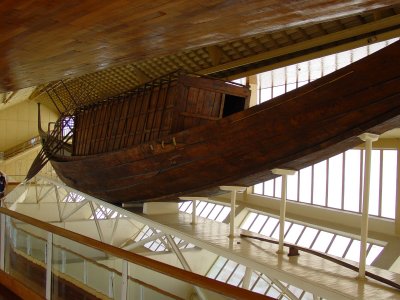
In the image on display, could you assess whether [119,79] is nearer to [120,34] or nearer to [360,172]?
[360,172]

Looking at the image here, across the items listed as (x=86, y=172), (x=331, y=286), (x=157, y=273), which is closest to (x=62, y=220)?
(x=86, y=172)

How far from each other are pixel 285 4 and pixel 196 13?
1.68ft

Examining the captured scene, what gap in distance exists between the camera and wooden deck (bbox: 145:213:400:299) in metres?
→ 3.61

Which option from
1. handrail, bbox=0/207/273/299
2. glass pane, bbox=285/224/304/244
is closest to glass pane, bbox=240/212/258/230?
glass pane, bbox=285/224/304/244

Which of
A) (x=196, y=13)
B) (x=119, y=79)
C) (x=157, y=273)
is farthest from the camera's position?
(x=119, y=79)

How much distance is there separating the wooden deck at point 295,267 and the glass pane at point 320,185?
332 inches

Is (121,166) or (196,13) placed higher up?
(196,13)

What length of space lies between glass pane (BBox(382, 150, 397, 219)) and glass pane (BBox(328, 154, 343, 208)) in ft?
5.16

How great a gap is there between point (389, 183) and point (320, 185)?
2.58 m

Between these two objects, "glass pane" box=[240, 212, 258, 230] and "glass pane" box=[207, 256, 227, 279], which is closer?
"glass pane" box=[207, 256, 227, 279]

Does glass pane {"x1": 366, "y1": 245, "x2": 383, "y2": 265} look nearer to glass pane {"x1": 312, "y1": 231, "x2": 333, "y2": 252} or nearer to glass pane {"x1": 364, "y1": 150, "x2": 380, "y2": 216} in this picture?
Answer: glass pane {"x1": 364, "y1": 150, "x2": 380, "y2": 216}

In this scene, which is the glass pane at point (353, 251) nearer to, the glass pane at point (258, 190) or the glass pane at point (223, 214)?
the glass pane at point (258, 190)

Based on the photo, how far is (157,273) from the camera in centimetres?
218

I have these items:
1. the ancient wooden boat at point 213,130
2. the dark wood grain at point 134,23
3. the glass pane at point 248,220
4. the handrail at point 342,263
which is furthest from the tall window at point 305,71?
the dark wood grain at point 134,23
